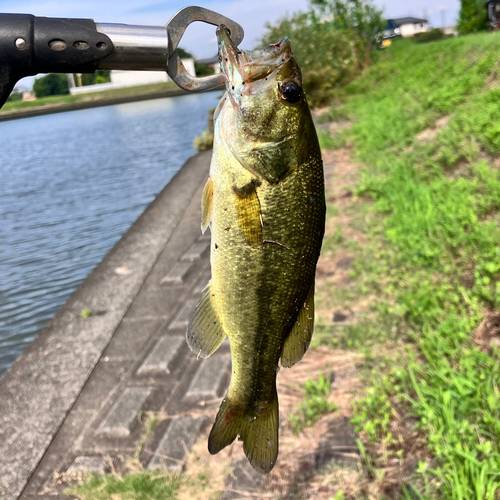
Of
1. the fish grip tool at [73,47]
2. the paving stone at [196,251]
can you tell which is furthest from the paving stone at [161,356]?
the fish grip tool at [73,47]

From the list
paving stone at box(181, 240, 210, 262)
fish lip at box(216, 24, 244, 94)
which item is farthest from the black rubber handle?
paving stone at box(181, 240, 210, 262)

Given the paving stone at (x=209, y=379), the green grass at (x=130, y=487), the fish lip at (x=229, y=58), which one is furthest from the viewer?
the paving stone at (x=209, y=379)

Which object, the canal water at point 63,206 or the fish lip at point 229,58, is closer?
the fish lip at point 229,58

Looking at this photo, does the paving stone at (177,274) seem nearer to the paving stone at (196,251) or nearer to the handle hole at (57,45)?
the paving stone at (196,251)

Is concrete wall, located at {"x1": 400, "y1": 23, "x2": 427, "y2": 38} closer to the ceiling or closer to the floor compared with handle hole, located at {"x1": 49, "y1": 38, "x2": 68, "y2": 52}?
closer to the ceiling

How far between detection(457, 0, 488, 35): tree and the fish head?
36495mm

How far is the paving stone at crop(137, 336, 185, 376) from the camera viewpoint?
4.65 meters

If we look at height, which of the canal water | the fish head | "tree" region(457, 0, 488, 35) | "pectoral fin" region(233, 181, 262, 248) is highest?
"tree" region(457, 0, 488, 35)

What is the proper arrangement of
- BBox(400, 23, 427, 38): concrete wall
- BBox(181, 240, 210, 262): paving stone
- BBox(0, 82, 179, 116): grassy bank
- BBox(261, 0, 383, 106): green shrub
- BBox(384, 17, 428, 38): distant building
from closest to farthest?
BBox(181, 240, 210, 262): paving stone
BBox(261, 0, 383, 106): green shrub
BBox(0, 82, 179, 116): grassy bank
BBox(384, 17, 428, 38): distant building
BBox(400, 23, 427, 38): concrete wall

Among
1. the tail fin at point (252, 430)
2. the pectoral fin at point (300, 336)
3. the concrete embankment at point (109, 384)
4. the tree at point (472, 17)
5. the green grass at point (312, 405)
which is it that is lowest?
the concrete embankment at point (109, 384)

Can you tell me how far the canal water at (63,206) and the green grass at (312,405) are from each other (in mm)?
3989

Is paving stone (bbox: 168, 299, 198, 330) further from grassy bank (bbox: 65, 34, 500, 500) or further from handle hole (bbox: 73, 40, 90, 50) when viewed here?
handle hole (bbox: 73, 40, 90, 50)

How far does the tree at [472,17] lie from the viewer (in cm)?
3250

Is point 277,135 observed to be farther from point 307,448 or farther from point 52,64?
point 307,448
